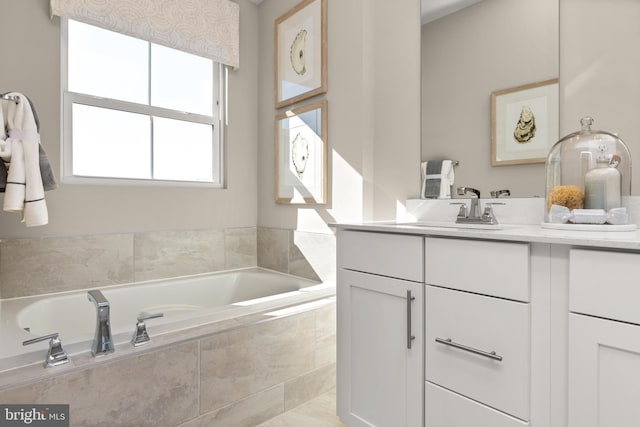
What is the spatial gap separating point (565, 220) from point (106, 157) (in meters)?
2.53

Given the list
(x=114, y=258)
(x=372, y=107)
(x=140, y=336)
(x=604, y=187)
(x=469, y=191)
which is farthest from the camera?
(x=114, y=258)

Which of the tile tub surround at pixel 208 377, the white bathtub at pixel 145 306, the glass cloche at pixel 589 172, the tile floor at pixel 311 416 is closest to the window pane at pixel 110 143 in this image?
the white bathtub at pixel 145 306

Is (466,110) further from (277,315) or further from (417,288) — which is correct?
(277,315)

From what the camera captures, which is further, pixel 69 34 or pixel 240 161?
pixel 240 161

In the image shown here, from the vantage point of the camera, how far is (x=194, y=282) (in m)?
2.50

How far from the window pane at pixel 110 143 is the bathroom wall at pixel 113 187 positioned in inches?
5.2

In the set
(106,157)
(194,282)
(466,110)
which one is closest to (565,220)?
(466,110)

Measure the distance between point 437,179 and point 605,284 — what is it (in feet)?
3.38

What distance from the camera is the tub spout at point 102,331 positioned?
125cm

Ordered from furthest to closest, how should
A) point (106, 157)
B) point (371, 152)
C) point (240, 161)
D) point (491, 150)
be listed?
point (240, 161) < point (106, 157) < point (371, 152) < point (491, 150)

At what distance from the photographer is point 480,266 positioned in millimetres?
1103

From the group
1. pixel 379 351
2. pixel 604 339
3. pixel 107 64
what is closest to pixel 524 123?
pixel 604 339

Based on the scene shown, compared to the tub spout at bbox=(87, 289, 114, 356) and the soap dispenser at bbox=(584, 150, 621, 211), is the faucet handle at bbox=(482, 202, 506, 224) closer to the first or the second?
the soap dispenser at bbox=(584, 150, 621, 211)

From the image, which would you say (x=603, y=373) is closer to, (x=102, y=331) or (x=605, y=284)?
(x=605, y=284)
